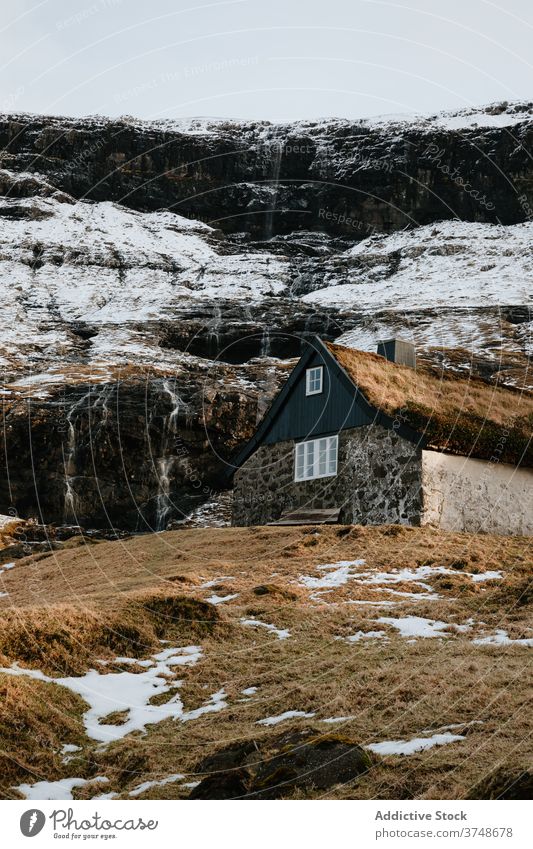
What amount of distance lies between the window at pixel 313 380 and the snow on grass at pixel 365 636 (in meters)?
16.0

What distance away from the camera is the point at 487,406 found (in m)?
31.7

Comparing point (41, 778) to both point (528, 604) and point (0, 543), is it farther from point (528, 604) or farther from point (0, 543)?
point (0, 543)

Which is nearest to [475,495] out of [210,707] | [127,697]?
[210,707]

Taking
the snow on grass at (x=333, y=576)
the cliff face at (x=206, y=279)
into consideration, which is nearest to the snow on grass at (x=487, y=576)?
the snow on grass at (x=333, y=576)

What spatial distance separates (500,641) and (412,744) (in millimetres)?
4811

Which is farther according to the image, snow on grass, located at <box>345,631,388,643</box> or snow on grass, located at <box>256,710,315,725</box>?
snow on grass, located at <box>345,631,388,643</box>

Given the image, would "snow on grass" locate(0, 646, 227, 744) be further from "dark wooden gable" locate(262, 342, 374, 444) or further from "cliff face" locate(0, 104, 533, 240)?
"cliff face" locate(0, 104, 533, 240)

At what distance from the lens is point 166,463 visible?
57.2 meters

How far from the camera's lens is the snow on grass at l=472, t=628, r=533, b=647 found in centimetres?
1493

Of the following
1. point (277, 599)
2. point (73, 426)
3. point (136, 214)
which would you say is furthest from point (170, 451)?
point (136, 214)

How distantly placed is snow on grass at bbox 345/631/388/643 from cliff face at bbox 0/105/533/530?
2248 centimetres

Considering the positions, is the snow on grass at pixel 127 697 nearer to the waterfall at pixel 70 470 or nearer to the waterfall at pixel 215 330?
the waterfall at pixel 70 470

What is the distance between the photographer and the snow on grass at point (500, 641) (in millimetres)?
14925
